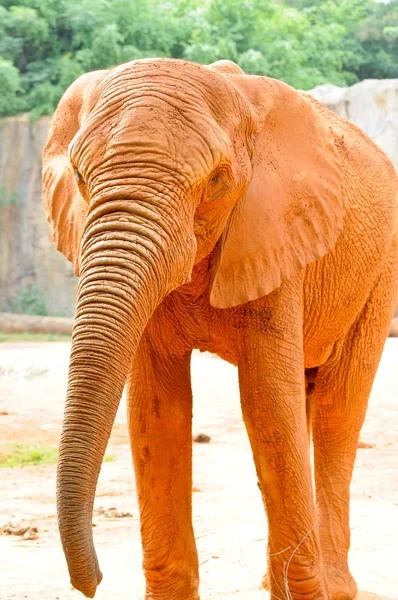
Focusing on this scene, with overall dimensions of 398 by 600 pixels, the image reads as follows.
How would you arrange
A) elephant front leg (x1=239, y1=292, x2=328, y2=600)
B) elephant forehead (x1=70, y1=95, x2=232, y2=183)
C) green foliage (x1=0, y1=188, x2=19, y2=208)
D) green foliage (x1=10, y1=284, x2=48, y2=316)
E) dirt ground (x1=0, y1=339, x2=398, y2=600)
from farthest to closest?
green foliage (x1=0, y1=188, x2=19, y2=208) < green foliage (x1=10, y1=284, x2=48, y2=316) < dirt ground (x1=0, y1=339, x2=398, y2=600) < elephant front leg (x1=239, y1=292, x2=328, y2=600) < elephant forehead (x1=70, y1=95, x2=232, y2=183)

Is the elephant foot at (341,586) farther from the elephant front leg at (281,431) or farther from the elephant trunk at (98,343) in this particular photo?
the elephant trunk at (98,343)

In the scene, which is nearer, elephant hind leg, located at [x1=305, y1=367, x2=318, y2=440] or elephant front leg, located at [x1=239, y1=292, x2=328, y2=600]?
elephant front leg, located at [x1=239, y1=292, x2=328, y2=600]

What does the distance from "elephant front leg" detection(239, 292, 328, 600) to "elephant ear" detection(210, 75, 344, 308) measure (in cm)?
20

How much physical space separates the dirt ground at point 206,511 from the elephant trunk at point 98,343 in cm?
180

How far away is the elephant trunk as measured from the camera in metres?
2.72

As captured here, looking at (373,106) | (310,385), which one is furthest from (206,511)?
(373,106)

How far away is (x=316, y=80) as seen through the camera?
77.5 feet

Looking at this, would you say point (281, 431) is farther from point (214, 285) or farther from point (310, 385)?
point (310, 385)

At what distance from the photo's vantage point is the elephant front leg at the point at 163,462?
158 inches

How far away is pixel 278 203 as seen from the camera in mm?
3615

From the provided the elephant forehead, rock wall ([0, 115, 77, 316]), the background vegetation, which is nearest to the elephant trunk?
the elephant forehead

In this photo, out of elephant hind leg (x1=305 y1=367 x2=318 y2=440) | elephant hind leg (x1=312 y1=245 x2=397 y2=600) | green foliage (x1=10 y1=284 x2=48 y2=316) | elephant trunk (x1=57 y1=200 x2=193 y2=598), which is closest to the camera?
elephant trunk (x1=57 y1=200 x2=193 y2=598)

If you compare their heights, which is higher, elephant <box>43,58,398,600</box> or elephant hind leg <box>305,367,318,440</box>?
elephant <box>43,58,398,600</box>

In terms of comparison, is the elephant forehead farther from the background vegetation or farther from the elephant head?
the background vegetation
